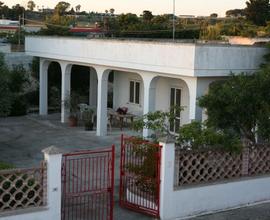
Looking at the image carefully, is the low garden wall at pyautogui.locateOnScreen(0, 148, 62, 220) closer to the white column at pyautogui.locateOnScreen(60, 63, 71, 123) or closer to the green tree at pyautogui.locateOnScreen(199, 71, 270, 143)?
the green tree at pyautogui.locateOnScreen(199, 71, 270, 143)

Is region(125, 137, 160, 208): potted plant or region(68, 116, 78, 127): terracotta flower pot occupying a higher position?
region(125, 137, 160, 208): potted plant

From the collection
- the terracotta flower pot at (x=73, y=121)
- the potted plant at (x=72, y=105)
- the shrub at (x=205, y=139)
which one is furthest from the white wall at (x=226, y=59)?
the potted plant at (x=72, y=105)

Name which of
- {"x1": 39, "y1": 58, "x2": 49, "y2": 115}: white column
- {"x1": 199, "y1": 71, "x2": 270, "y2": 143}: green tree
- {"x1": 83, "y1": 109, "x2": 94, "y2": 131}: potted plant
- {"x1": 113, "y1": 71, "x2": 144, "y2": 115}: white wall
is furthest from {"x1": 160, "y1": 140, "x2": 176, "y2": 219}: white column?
{"x1": 39, "y1": 58, "x2": 49, "y2": 115}: white column

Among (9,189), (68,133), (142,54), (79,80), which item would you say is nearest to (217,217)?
(9,189)

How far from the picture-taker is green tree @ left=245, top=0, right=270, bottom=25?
7669cm

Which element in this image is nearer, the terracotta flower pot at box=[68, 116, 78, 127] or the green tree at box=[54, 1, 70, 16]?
the terracotta flower pot at box=[68, 116, 78, 127]

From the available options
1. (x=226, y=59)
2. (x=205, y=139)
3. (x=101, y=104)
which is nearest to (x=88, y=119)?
(x=101, y=104)

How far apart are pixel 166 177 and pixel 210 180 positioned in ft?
4.73

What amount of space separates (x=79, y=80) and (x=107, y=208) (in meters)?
19.0

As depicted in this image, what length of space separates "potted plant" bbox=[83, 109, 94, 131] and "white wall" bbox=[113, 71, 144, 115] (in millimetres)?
1852

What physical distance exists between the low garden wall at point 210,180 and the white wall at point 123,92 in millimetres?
11784

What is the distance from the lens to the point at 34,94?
1190 inches

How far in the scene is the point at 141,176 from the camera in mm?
11758

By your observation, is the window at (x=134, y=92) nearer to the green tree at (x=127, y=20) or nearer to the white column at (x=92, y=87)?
the white column at (x=92, y=87)
